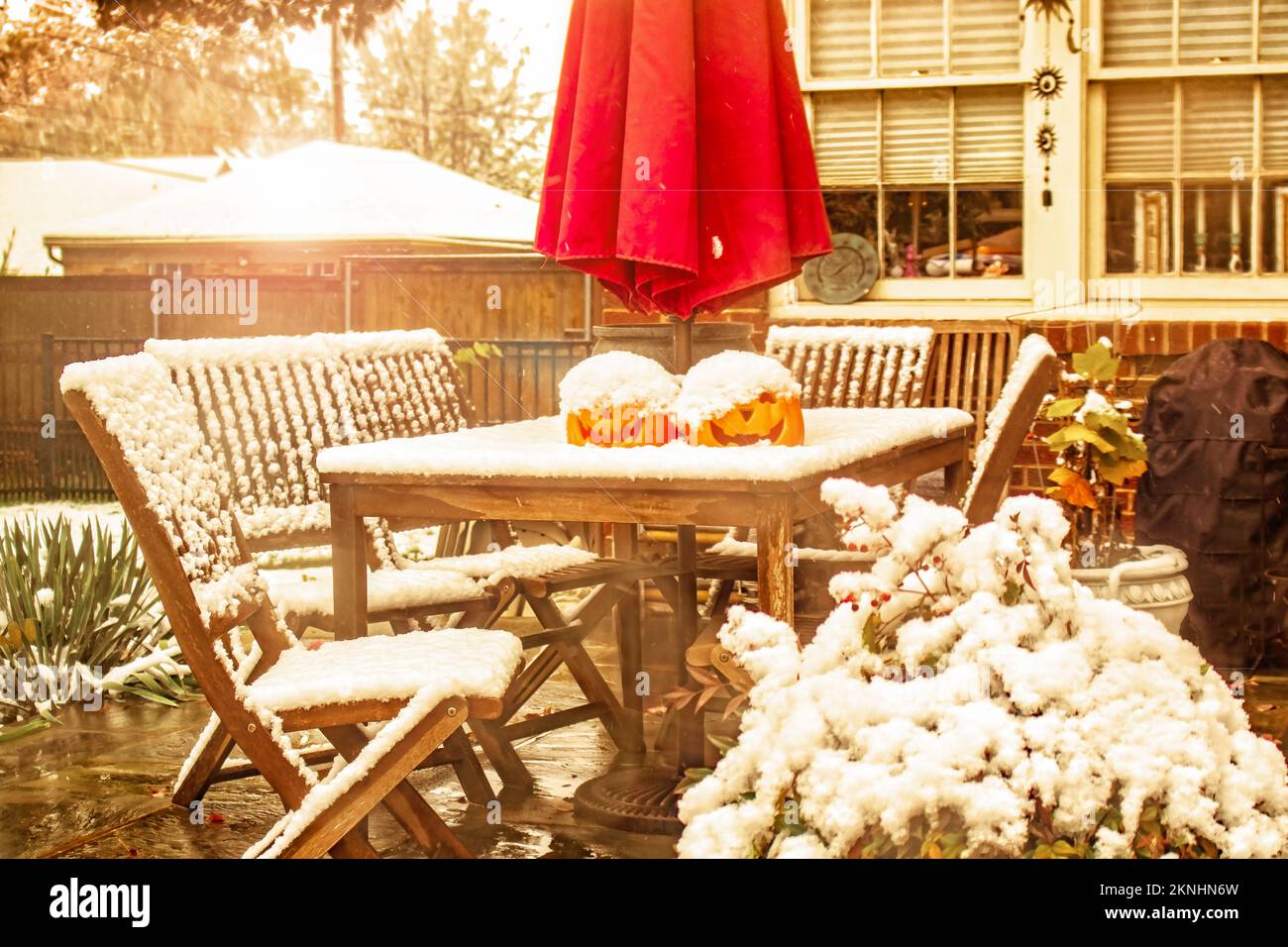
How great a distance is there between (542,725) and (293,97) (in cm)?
156

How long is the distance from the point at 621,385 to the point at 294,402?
4.07 ft

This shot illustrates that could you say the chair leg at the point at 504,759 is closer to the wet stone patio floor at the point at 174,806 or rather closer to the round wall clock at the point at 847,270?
the wet stone patio floor at the point at 174,806

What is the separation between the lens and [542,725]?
379 centimetres

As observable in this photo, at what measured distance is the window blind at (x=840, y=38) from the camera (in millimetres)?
5445

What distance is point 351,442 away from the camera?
13.7ft

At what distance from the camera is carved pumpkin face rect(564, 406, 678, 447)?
3178 millimetres

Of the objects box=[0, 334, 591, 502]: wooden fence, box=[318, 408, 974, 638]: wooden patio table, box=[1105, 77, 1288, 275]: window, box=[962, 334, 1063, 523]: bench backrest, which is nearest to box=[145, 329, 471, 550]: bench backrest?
box=[0, 334, 591, 502]: wooden fence

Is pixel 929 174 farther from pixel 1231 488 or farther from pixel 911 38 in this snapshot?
pixel 1231 488

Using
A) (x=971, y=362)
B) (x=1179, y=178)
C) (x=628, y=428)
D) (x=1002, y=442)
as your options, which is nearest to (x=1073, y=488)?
(x=1002, y=442)

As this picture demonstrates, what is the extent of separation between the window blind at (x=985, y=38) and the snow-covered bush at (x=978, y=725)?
3.22 metres

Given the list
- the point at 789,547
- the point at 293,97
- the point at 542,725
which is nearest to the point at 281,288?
the point at 293,97

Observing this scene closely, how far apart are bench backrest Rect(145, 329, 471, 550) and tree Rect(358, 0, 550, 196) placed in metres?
0.78
